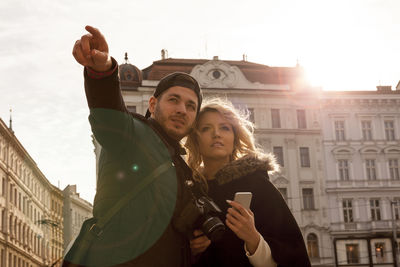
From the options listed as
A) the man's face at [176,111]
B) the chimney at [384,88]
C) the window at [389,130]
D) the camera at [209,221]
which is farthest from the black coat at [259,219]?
the chimney at [384,88]

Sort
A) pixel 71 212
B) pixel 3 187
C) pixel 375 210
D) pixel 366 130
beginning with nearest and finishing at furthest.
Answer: pixel 375 210, pixel 366 130, pixel 3 187, pixel 71 212

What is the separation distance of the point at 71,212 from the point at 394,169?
177 feet

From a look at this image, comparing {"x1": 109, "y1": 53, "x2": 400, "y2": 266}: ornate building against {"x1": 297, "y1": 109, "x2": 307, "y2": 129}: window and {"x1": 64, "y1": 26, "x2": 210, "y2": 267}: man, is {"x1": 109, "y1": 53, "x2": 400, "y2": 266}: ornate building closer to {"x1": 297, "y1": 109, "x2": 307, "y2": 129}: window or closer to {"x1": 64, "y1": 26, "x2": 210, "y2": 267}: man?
{"x1": 297, "y1": 109, "x2": 307, "y2": 129}: window

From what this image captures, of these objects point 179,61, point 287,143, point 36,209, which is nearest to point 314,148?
point 287,143

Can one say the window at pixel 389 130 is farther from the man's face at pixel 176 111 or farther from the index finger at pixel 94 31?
the index finger at pixel 94 31

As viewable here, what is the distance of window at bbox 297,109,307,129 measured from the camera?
4306 centimetres

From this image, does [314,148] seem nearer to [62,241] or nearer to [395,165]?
[395,165]

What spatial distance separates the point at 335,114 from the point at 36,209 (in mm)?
37683

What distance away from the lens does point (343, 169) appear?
141 feet

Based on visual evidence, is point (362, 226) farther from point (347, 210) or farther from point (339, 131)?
point (339, 131)

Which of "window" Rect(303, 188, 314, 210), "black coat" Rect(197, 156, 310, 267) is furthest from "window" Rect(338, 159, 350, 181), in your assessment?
"black coat" Rect(197, 156, 310, 267)

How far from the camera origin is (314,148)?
4262cm

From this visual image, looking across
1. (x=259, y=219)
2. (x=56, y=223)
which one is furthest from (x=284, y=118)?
(x=56, y=223)

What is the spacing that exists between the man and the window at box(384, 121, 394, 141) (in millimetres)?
43472
